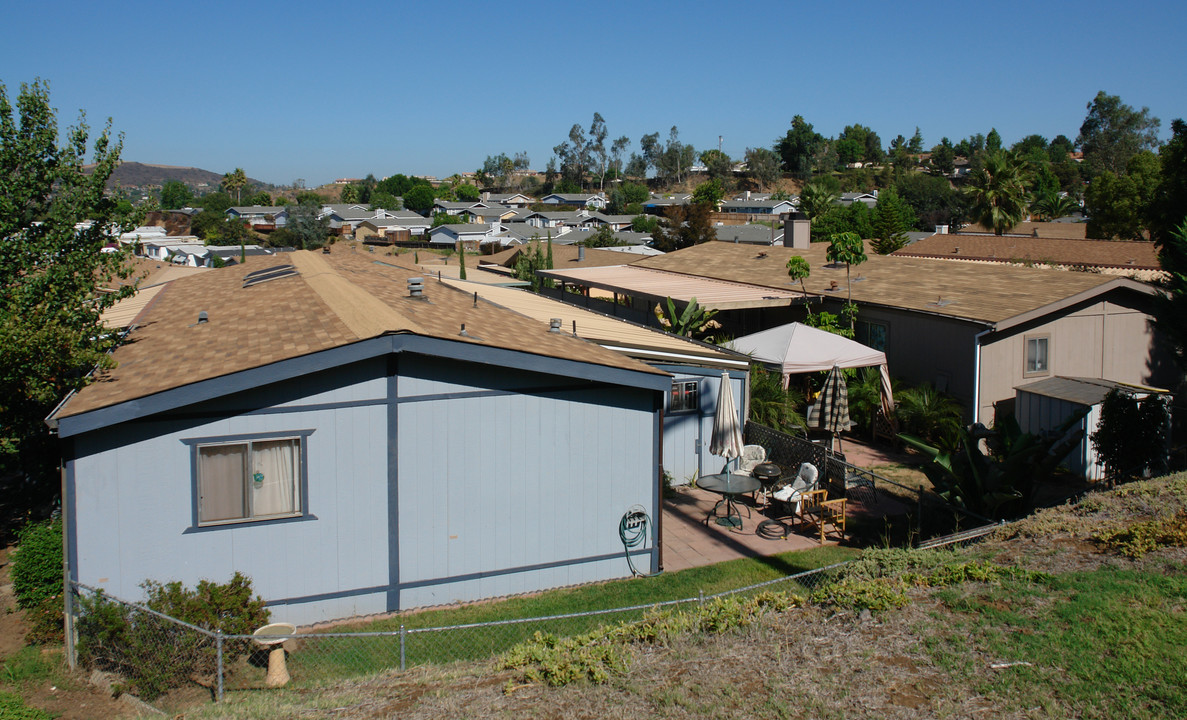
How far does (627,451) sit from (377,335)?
146 inches

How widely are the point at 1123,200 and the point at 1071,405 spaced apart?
43.8 meters

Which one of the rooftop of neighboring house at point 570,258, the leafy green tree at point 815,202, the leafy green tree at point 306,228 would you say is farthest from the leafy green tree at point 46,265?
the leafy green tree at point 306,228

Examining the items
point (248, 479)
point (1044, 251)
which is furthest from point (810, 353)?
point (1044, 251)

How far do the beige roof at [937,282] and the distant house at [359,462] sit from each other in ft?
35.5

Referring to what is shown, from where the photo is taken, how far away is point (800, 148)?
148250 millimetres

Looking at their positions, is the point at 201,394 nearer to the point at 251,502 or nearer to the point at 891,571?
the point at 251,502

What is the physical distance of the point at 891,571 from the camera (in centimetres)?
874

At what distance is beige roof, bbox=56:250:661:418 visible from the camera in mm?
9828

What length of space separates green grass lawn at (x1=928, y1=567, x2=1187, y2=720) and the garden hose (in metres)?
4.40

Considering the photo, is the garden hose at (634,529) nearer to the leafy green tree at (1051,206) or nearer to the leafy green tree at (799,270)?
the leafy green tree at (799,270)

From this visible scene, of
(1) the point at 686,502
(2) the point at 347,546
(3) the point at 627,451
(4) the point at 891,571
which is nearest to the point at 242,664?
(2) the point at 347,546

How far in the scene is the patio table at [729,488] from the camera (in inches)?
530

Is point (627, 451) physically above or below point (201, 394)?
below

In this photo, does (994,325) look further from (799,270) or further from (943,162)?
(943,162)
